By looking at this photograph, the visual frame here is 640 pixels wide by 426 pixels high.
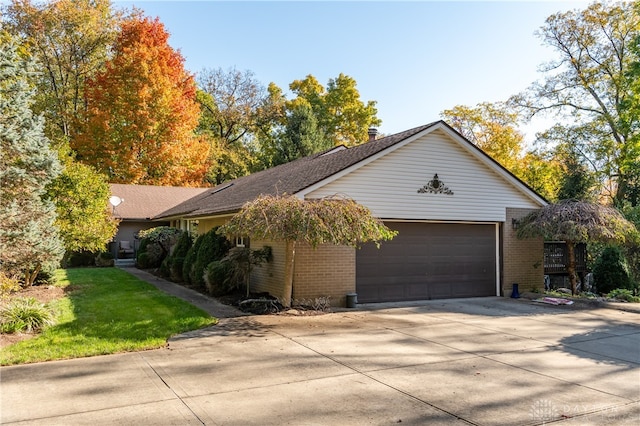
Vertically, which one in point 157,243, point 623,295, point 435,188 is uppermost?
point 435,188

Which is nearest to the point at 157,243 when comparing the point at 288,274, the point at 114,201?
the point at 114,201

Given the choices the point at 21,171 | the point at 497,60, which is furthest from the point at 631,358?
the point at 21,171

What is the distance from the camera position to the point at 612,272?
14617mm

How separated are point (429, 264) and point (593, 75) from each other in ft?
69.9

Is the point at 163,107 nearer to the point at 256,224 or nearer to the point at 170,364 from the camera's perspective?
the point at 256,224

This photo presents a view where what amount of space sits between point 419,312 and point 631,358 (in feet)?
16.3

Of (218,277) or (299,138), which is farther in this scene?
(299,138)

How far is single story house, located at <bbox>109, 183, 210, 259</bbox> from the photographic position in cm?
2545

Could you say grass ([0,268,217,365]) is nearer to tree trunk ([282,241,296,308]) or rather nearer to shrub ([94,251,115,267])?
tree trunk ([282,241,296,308])

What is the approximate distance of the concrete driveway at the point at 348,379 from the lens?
16.4ft

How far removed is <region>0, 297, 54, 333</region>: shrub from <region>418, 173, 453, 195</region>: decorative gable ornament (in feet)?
31.4

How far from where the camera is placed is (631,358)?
24.4 feet

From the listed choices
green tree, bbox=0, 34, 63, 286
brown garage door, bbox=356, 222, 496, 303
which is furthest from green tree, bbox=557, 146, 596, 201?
green tree, bbox=0, 34, 63, 286

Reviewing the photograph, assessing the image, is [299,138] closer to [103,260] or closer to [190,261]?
[103,260]
